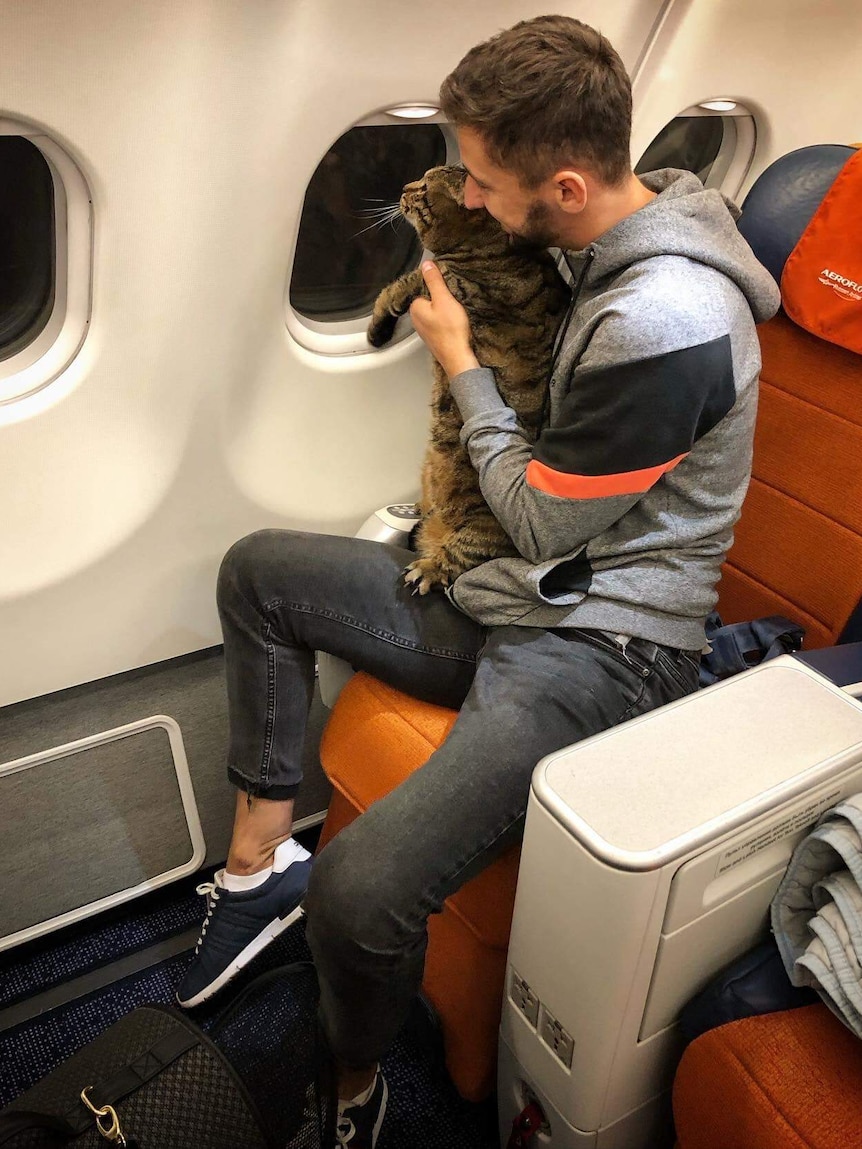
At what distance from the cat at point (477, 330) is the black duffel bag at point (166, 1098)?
2.68 feet

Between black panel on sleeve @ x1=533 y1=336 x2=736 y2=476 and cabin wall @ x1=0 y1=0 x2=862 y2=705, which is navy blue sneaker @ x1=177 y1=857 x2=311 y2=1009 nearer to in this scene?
cabin wall @ x1=0 y1=0 x2=862 y2=705

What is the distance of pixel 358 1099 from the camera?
1383mm

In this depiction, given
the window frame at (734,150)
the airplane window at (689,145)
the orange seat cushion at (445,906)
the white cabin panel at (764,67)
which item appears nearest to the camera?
the orange seat cushion at (445,906)

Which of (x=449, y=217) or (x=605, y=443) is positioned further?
(x=449, y=217)

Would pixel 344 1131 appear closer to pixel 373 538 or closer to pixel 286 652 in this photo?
pixel 286 652

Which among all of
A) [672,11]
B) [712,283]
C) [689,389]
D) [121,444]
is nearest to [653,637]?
[689,389]

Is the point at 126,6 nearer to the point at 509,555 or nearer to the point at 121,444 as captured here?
the point at 121,444

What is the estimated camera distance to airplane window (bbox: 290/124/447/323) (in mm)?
1792

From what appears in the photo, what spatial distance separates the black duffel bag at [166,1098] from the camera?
4.36 ft

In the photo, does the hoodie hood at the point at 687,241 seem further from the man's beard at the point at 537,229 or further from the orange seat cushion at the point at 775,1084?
the orange seat cushion at the point at 775,1084

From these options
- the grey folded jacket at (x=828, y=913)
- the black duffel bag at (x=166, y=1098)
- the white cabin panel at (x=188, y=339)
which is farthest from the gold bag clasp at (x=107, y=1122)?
the grey folded jacket at (x=828, y=913)

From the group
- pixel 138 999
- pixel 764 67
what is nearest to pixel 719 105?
pixel 764 67

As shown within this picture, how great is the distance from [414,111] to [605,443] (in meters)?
0.81

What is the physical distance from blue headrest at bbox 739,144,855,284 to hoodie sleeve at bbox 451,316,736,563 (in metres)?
0.52
